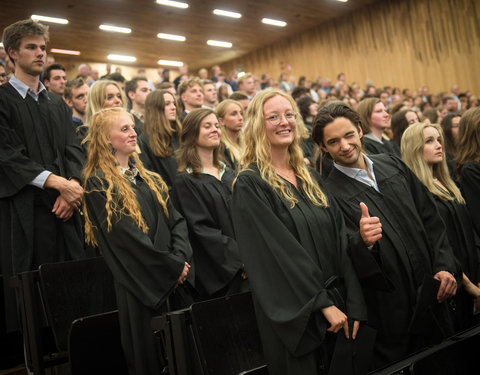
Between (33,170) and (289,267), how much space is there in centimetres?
219

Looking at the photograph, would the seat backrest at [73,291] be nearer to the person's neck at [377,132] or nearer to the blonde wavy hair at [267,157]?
the blonde wavy hair at [267,157]

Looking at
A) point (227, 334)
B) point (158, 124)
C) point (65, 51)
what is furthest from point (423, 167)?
point (65, 51)

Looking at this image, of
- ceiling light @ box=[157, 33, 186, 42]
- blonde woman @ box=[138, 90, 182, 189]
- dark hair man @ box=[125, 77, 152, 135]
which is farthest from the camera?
ceiling light @ box=[157, 33, 186, 42]

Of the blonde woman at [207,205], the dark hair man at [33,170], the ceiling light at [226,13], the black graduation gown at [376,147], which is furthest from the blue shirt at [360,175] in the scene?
the ceiling light at [226,13]

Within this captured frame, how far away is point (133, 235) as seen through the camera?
284 cm

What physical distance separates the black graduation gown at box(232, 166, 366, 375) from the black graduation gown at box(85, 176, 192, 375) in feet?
2.63

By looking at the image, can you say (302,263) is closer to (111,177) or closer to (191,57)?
(111,177)

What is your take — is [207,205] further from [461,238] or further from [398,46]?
[398,46]

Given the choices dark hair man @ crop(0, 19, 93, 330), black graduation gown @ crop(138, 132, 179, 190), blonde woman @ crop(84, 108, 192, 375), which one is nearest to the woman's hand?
blonde woman @ crop(84, 108, 192, 375)

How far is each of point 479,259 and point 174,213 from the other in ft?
7.84

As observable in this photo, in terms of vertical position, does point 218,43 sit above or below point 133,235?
above

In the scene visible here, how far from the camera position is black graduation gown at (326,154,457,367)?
8.06 ft

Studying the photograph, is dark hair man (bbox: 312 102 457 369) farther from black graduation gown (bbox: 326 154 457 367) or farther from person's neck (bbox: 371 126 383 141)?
person's neck (bbox: 371 126 383 141)

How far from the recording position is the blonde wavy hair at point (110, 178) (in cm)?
292
